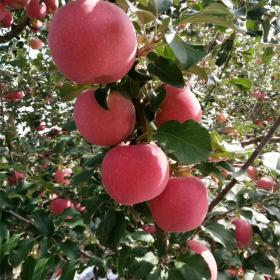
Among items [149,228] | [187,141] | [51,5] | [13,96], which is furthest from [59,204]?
[13,96]

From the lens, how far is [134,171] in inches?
36.2

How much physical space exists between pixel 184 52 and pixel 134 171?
309mm

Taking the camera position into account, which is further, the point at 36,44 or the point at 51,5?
the point at 36,44

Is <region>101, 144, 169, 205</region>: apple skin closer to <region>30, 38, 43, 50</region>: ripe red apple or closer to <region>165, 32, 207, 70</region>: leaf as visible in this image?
<region>165, 32, 207, 70</region>: leaf

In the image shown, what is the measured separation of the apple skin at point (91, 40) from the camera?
0.74 metres

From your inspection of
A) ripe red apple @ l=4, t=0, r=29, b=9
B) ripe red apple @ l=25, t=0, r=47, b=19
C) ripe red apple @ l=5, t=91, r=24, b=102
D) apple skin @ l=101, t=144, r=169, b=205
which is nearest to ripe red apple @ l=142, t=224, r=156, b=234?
apple skin @ l=101, t=144, r=169, b=205

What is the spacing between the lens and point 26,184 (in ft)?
5.10

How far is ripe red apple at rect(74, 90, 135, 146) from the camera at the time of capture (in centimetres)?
89

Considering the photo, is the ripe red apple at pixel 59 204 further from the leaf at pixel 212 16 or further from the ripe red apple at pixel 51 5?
the ripe red apple at pixel 51 5

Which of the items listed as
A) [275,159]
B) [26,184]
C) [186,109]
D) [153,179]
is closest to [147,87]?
[186,109]

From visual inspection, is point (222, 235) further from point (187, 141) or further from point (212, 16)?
point (212, 16)

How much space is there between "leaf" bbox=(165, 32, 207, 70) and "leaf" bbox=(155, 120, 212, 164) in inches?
A: 7.2

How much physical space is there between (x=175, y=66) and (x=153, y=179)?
10.4 inches

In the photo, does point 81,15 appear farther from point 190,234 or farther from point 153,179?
point 190,234
